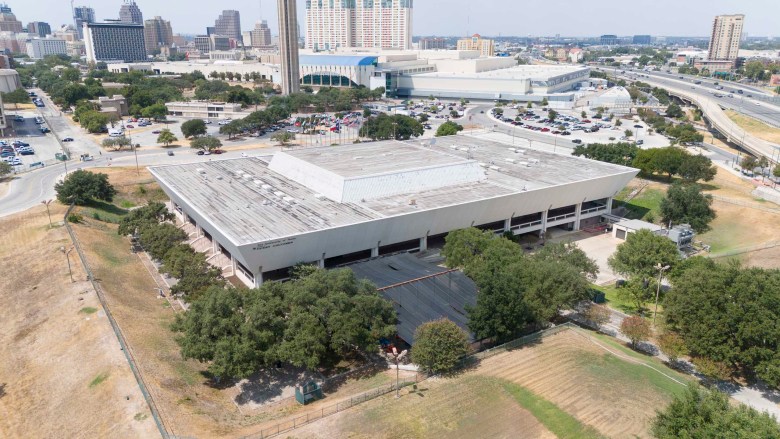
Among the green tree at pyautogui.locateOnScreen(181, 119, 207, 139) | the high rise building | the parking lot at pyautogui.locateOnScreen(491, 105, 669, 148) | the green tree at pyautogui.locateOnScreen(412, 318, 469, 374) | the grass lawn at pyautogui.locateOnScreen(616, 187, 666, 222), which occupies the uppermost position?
the high rise building

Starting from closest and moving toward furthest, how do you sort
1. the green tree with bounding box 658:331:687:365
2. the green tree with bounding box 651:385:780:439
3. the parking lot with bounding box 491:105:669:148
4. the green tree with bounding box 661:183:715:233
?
1. the green tree with bounding box 651:385:780:439
2. the green tree with bounding box 658:331:687:365
3. the green tree with bounding box 661:183:715:233
4. the parking lot with bounding box 491:105:669:148

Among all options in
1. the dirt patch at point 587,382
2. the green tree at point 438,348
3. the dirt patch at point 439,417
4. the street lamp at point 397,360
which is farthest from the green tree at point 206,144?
the dirt patch at point 439,417

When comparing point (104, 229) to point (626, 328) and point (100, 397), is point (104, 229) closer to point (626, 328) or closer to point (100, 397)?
point (100, 397)

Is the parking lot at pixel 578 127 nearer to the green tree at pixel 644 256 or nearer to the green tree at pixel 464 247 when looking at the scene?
the green tree at pixel 644 256

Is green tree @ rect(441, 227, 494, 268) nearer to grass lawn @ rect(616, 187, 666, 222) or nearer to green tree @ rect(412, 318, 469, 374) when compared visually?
green tree @ rect(412, 318, 469, 374)

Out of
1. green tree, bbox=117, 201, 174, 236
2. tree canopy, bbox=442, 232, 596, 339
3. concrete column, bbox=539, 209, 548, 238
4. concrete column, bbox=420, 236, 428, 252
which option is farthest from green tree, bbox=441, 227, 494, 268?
green tree, bbox=117, 201, 174, 236
